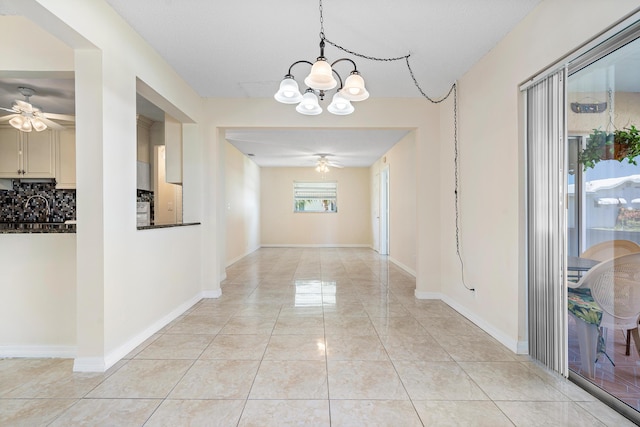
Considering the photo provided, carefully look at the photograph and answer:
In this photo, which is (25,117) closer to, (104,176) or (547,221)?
(104,176)

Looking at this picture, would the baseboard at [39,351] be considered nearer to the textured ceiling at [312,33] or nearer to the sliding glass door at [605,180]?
the textured ceiling at [312,33]

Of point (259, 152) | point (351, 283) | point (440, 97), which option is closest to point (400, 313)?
point (351, 283)

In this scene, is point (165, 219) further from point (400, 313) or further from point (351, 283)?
point (400, 313)

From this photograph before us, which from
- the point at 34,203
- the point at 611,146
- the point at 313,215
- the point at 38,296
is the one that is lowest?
the point at 38,296

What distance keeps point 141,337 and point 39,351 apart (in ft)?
2.16

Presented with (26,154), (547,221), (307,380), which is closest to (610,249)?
(547,221)

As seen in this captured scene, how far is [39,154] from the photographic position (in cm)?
476

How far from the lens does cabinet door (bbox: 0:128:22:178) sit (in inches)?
185

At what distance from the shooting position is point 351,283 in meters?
4.89

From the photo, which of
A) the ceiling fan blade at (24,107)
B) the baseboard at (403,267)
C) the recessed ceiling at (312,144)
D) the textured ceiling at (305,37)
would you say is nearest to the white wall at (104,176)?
the textured ceiling at (305,37)

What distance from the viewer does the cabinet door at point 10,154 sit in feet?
15.4

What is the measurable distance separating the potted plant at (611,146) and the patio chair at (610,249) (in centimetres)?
48

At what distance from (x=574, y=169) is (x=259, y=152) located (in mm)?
6116

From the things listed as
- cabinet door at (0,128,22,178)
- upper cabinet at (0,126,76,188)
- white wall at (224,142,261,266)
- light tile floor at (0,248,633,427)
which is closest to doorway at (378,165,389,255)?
white wall at (224,142,261,266)
